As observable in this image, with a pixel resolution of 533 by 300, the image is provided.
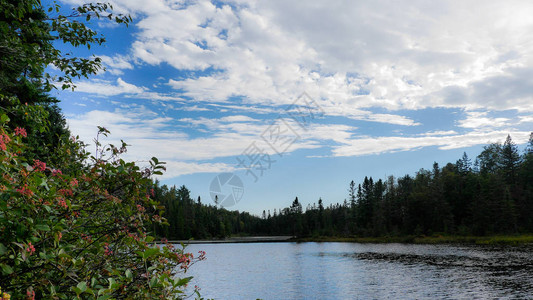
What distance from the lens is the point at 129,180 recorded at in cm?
452

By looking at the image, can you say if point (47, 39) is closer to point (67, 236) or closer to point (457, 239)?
point (67, 236)

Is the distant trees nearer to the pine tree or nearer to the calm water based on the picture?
the pine tree

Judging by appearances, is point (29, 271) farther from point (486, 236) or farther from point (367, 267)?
point (486, 236)

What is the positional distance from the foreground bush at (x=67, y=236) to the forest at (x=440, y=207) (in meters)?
102

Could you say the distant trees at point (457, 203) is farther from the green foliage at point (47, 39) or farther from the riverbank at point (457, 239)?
the green foliage at point (47, 39)

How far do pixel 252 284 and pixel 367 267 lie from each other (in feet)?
57.7

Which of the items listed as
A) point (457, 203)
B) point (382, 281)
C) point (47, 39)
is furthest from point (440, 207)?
point (47, 39)

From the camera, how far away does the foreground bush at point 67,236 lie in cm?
338

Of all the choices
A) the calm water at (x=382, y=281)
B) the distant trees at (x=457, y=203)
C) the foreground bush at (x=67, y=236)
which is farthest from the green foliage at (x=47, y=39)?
the distant trees at (x=457, y=203)

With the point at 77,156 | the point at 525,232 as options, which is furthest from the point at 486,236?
the point at 77,156

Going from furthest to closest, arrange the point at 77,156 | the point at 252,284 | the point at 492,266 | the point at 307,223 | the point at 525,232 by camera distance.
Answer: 1. the point at 307,223
2. the point at 525,232
3. the point at 492,266
4. the point at 252,284
5. the point at 77,156

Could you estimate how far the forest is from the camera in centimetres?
9038

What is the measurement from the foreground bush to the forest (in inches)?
4017

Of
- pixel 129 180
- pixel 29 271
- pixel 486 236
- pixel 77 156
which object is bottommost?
pixel 486 236
